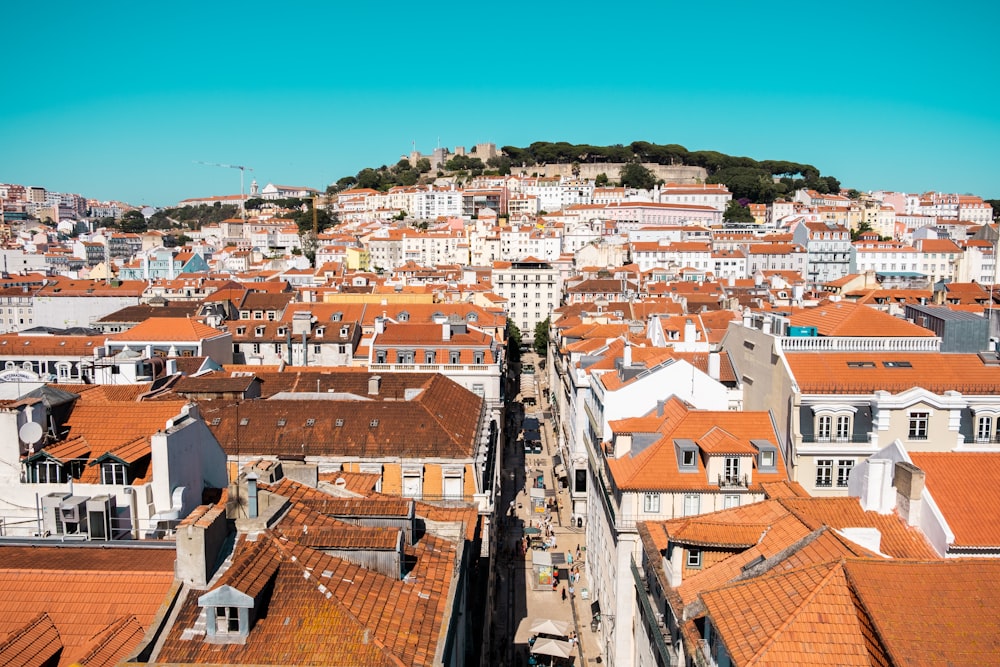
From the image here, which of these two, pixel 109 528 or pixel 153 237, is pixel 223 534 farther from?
pixel 153 237

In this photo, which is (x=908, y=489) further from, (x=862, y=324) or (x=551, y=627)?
(x=551, y=627)

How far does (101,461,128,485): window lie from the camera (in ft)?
62.5

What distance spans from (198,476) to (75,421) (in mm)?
3819

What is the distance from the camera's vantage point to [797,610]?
13.0m

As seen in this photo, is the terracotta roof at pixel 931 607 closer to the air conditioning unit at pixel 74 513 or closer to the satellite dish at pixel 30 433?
the air conditioning unit at pixel 74 513

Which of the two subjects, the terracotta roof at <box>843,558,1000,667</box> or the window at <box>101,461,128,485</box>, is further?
the window at <box>101,461,128,485</box>

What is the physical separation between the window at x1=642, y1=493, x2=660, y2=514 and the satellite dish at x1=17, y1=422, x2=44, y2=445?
17244 millimetres

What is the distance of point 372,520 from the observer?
56.4 ft

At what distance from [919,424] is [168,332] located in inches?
1633

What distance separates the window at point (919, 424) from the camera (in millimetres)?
25766

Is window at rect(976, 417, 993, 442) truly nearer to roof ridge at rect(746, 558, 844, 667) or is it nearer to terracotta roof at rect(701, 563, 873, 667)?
terracotta roof at rect(701, 563, 873, 667)

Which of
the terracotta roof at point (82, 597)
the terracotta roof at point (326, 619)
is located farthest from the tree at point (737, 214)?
the terracotta roof at point (82, 597)

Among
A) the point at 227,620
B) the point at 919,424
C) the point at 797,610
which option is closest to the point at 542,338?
the point at 919,424

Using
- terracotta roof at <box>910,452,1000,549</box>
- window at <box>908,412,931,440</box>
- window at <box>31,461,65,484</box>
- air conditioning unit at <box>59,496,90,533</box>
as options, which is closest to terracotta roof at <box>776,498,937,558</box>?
terracotta roof at <box>910,452,1000,549</box>
